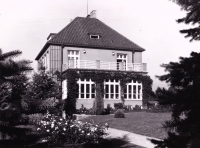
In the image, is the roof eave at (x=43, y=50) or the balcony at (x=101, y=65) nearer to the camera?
the balcony at (x=101, y=65)

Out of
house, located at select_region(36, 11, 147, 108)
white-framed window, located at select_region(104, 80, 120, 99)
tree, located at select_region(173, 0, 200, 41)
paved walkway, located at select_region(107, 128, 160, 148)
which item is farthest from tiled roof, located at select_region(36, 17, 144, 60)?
tree, located at select_region(173, 0, 200, 41)

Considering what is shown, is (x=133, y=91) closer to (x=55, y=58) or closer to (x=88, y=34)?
(x=88, y=34)

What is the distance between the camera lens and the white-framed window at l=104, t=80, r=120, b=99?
91.1 ft

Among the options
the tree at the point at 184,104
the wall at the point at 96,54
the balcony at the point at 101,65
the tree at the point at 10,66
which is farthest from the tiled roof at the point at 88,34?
the tree at the point at 184,104

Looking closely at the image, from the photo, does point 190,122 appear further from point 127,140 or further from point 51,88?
point 51,88

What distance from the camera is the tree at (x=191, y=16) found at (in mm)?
2850

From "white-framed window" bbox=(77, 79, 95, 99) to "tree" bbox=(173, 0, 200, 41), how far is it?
942 inches

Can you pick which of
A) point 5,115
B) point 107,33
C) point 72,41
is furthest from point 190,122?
point 107,33

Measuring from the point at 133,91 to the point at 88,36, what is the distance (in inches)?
313

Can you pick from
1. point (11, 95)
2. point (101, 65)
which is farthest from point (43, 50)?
point (11, 95)

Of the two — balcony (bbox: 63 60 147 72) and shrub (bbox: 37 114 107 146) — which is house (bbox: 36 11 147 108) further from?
shrub (bbox: 37 114 107 146)

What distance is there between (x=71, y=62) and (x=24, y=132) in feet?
73.4

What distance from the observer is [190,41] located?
3.16 metres

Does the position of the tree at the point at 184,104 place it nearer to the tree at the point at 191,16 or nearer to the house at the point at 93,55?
the tree at the point at 191,16
